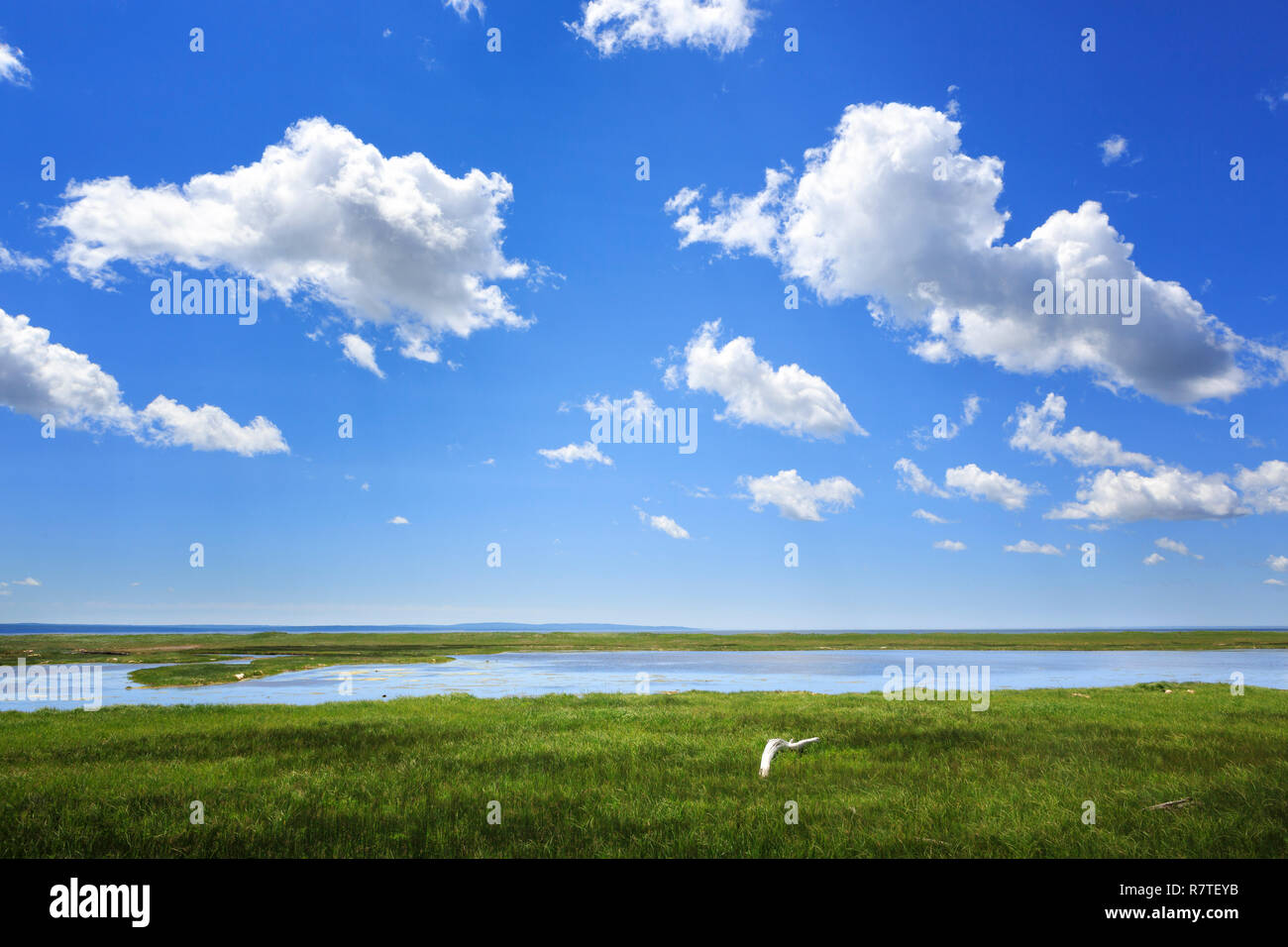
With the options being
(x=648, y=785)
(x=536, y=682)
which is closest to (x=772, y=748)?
(x=648, y=785)

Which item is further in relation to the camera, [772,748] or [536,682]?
[536,682]

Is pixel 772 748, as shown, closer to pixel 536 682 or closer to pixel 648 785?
pixel 648 785

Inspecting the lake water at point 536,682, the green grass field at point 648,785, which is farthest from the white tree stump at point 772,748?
the lake water at point 536,682

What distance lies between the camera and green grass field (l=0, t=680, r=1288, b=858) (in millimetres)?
10180

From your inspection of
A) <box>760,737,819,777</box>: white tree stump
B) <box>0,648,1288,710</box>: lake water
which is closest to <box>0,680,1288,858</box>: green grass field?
<box>760,737,819,777</box>: white tree stump

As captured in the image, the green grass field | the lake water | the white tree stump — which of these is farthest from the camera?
the lake water

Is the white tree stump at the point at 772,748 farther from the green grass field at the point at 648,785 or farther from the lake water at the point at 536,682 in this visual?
the lake water at the point at 536,682

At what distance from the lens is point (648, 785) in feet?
45.2

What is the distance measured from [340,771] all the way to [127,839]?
5.18m

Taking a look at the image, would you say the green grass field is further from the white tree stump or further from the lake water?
the lake water

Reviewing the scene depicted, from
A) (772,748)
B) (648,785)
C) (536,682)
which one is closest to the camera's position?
(648,785)

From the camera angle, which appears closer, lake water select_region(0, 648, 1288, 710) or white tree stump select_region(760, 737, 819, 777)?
white tree stump select_region(760, 737, 819, 777)

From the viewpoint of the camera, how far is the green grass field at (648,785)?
33.4 feet
